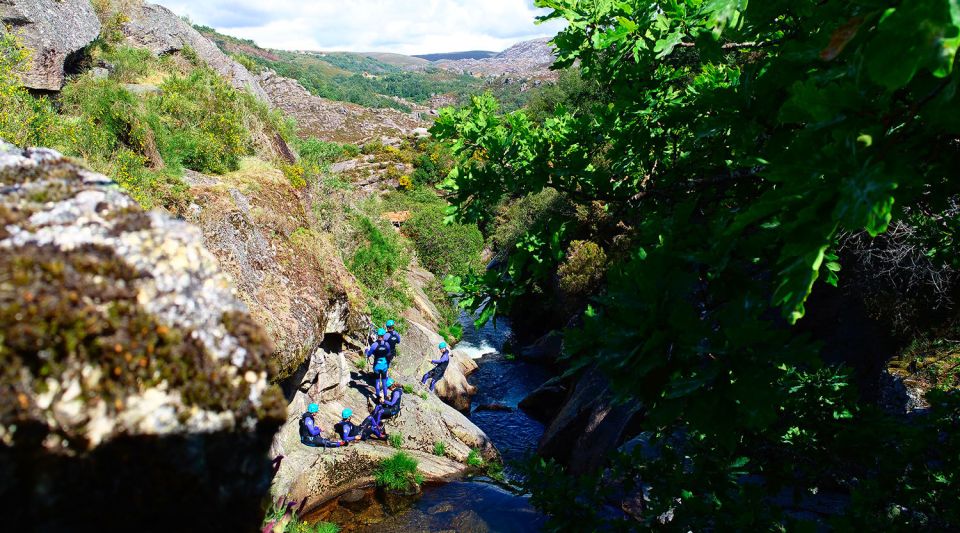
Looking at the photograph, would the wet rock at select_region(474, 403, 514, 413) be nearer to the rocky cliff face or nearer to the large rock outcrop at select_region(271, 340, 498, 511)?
the rocky cliff face

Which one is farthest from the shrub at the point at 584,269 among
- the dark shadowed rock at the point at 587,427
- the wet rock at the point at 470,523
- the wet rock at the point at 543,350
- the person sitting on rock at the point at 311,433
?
the person sitting on rock at the point at 311,433

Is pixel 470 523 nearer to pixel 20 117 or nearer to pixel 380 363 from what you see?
pixel 380 363

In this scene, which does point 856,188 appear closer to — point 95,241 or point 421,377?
point 95,241

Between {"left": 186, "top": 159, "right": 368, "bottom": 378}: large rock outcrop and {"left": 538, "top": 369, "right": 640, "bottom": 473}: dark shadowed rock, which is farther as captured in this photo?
{"left": 538, "top": 369, "right": 640, "bottom": 473}: dark shadowed rock

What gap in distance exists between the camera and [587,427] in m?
10.5

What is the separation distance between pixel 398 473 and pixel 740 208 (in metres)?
9.78

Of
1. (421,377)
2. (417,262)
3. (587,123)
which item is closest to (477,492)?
(421,377)

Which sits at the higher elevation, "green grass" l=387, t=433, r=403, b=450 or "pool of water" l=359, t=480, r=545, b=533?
"pool of water" l=359, t=480, r=545, b=533

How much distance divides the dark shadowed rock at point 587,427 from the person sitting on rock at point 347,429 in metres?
4.53

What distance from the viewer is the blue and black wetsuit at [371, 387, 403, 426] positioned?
11.8 meters

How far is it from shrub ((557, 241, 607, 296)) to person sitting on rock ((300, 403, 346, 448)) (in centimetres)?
1039

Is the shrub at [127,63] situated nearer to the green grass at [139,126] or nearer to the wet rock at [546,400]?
the green grass at [139,126]

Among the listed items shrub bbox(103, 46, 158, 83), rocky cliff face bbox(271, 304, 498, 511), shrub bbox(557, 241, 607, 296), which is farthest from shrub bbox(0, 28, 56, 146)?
shrub bbox(557, 241, 607, 296)

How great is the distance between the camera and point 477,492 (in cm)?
1019
